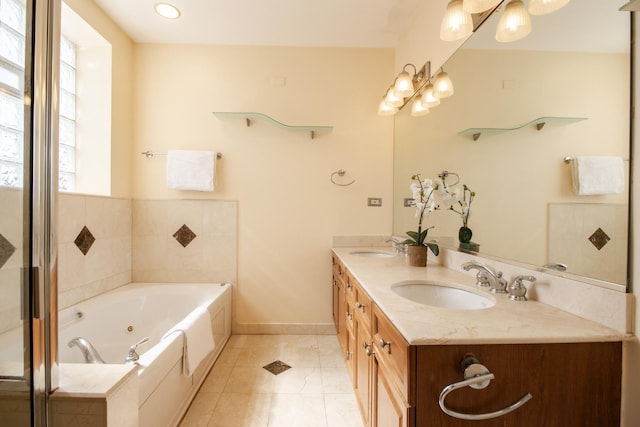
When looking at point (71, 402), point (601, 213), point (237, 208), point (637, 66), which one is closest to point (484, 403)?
point (601, 213)

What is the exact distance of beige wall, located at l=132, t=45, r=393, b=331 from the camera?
7.90 ft

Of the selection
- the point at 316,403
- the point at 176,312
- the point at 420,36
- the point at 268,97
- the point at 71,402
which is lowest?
the point at 316,403

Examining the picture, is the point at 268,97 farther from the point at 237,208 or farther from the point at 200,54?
the point at 237,208

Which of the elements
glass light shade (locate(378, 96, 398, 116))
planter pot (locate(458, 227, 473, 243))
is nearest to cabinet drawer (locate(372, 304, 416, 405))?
planter pot (locate(458, 227, 473, 243))

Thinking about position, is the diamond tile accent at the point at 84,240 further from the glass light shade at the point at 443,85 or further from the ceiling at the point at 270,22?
the glass light shade at the point at 443,85

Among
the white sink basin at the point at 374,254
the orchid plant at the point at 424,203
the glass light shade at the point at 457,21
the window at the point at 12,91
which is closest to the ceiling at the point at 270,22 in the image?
the glass light shade at the point at 457,21

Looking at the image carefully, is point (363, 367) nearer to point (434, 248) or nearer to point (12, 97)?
point (434, 248)

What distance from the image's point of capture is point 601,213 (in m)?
0.78

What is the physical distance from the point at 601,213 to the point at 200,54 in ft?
9.45

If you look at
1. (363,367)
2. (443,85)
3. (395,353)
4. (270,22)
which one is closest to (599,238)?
(395,353)

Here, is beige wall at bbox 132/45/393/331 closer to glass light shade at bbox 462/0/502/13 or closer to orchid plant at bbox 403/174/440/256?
orchid plant at bbox 403/174/440/256

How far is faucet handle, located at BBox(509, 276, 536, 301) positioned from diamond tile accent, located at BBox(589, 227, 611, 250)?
0.23 metres

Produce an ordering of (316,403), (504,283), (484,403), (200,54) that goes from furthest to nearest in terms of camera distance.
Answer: (200,54) → (316,403) → (504,283) → (484,403)

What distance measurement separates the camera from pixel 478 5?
3.84ft
